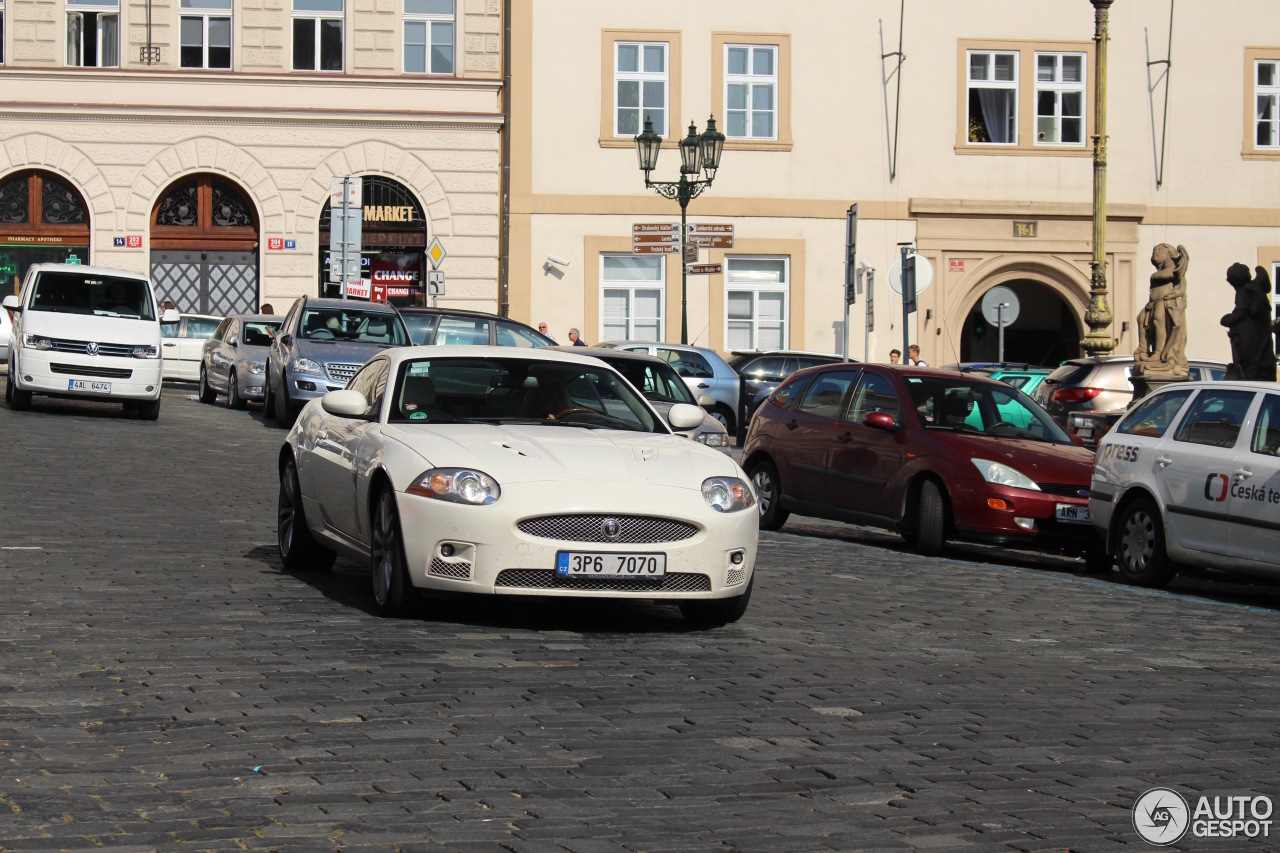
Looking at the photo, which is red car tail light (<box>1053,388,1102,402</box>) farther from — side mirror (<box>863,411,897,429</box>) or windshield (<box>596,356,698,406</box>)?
side mirror (<box>863,411,897,429</box>)

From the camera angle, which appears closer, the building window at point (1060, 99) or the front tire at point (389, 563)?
the front tire at point (389, 563)

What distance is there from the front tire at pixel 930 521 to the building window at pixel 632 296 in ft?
82.4

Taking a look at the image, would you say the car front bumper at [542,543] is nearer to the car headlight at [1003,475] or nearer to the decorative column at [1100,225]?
the car headlight at [1003,475]

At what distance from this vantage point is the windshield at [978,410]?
14.7 meters

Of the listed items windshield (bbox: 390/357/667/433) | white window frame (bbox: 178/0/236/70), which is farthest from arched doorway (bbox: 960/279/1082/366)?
windshield (bbox: 390/357/667/433)

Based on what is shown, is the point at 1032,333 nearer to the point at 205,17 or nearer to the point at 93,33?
the point at 205,17

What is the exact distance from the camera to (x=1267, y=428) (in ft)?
39.8

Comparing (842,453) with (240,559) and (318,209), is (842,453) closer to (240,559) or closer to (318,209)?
(240,559)

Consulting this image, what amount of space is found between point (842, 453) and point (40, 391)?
13580 millimetres

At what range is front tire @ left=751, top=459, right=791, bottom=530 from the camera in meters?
16.0

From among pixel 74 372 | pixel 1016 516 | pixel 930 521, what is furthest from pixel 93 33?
pixel 1016 516

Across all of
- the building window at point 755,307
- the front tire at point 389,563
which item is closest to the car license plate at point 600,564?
the front tire at point 389,563

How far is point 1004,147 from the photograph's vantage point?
39.9 metres

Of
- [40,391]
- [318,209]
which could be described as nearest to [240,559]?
[40,391]
